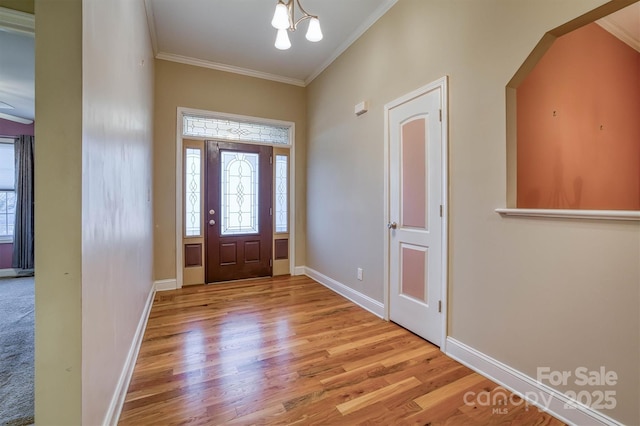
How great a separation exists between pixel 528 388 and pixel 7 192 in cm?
728

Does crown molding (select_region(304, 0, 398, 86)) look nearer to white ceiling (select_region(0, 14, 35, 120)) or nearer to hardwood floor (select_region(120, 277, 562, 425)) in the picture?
white ceiling (select_region(0, 14, 35, 120))

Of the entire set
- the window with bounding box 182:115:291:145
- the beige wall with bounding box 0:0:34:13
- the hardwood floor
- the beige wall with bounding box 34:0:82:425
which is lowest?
the hardwood floor

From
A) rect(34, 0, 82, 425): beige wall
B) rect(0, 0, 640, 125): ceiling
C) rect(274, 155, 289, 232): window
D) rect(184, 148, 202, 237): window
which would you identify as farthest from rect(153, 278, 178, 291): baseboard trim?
rect(34, 0, 82, 425): beige wall

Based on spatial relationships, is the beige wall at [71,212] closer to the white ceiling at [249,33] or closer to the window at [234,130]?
the white ceiling at [249,33]

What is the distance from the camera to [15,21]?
1120mm

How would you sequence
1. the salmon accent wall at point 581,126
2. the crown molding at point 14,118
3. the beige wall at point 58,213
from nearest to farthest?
1. the beige wall at point 58,213
2. the salmon accent wall at point 581,126
3. the crown molding at point 14,118

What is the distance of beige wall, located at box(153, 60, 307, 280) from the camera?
374cm

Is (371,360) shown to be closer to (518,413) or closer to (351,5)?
(518,413)

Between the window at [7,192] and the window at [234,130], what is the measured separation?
3.31 metres

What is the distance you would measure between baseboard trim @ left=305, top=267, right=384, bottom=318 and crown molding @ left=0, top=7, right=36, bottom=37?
3.05 metres

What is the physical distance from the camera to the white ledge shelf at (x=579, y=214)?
130cm

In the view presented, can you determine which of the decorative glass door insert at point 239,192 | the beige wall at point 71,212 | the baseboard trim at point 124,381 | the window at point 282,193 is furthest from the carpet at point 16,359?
the window at point 282,193

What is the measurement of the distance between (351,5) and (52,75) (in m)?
2.71

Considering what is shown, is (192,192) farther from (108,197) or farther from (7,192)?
(7,192)
